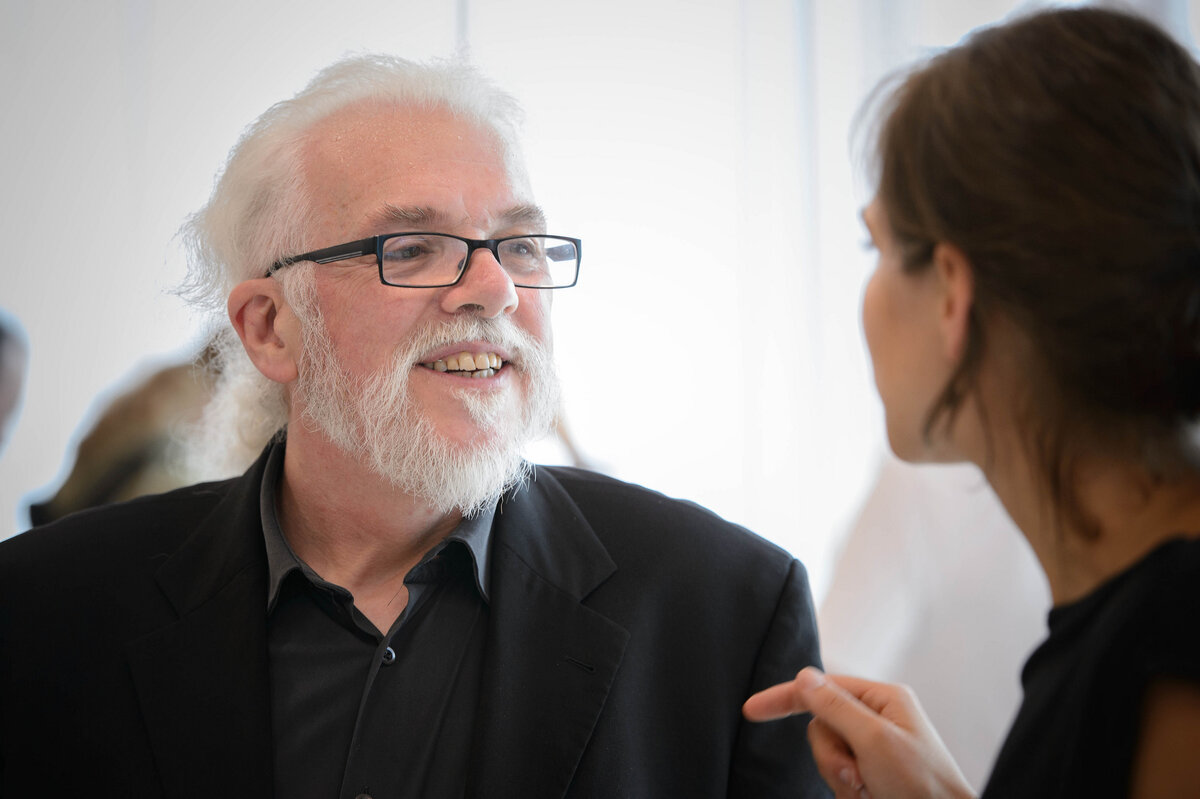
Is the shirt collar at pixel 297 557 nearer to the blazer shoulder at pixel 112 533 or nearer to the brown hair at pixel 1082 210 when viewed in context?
the blazer shoulder at pixel 112 533

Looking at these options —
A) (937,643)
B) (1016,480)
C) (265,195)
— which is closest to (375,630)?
(265,195)

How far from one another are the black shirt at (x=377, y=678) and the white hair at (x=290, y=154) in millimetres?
552

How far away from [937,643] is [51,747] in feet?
6.50

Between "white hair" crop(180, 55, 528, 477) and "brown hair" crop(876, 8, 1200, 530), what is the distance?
0.98m

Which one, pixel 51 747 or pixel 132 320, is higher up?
pixel 132 320

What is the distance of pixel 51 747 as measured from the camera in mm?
1349

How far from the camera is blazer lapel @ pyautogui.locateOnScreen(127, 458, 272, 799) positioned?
131 cm

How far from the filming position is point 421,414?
1509 mm

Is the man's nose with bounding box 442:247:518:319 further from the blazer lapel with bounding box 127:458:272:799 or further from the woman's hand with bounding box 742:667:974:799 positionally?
the woman's hand with bounding box 742:667:974:799

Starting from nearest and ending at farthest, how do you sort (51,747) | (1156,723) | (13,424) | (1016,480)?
1. (1156,723)
2. (1016,480)
3. (51,747)
4. (13,424)

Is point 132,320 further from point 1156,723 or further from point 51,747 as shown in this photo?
point 1156,723

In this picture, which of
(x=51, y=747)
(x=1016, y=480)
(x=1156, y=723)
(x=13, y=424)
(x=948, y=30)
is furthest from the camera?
(x=948, y=30)

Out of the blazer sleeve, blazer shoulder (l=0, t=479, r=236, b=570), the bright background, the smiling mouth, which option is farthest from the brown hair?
the bright background

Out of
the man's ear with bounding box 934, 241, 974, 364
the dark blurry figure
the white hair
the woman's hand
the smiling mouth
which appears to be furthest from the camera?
the dark blurry figure
